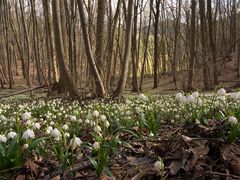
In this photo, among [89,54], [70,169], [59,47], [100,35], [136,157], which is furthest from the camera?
[100,35]

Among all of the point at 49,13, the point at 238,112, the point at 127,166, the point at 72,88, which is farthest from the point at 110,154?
the point at 49,13

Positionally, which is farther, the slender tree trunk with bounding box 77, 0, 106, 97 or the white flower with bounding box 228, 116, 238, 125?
the slender tree trunk with bounding box 77, 0, 106, 97

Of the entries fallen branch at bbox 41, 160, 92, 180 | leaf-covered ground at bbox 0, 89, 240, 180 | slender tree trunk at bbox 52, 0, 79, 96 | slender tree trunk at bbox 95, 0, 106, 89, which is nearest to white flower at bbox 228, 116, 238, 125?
leaf-covered ground at bbox 0, 89, 240, 180

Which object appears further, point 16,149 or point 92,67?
point 92,67

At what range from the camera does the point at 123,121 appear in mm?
5520

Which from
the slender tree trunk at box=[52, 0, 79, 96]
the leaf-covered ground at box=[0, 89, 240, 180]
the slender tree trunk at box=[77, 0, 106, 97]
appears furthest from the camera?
the slender tree trunk at box=[52, 0, 79, 96]

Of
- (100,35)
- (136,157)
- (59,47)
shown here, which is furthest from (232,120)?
(100,35)

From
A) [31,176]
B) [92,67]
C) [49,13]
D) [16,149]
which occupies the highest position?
[49,13]

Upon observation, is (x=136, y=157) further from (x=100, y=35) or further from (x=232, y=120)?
(x=100, y=35)

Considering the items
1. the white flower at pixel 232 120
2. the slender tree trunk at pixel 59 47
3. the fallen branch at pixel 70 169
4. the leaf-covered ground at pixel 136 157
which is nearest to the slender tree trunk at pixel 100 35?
the slender tree trunk at pixel 59 47

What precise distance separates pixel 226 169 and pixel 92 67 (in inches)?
346

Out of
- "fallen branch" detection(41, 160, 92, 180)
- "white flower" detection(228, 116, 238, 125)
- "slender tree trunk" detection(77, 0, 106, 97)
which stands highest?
"slender tree trunk" detection(77, 0, 106, 97)

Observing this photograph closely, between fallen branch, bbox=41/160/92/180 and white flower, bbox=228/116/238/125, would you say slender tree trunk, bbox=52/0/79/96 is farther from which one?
white flower, bbox=228/116/238/125

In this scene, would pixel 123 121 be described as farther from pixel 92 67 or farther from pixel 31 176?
pixel 92 67
